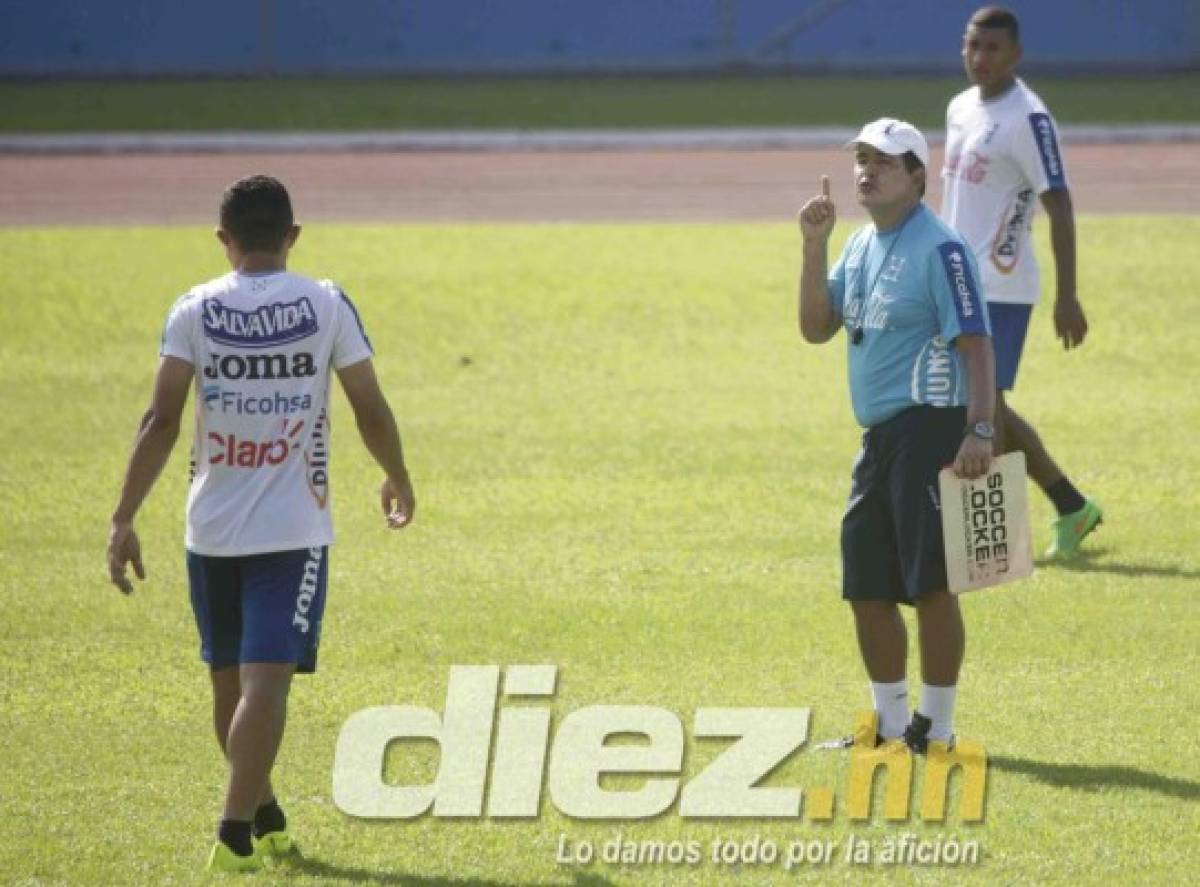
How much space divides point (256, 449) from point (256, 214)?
66 centimetres

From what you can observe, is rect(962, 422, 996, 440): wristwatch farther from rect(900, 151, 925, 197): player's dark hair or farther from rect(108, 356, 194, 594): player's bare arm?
rect(108, 356, 194, 594): player's bare arm

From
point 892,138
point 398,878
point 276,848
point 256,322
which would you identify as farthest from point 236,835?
point 892,138

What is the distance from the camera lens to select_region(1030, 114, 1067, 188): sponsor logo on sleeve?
10.8 meters

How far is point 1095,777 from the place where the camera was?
780cm

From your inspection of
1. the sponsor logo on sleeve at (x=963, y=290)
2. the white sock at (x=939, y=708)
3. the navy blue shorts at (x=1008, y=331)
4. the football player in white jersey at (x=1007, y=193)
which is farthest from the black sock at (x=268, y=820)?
the navy blue shorts at (x=1008, y=331)

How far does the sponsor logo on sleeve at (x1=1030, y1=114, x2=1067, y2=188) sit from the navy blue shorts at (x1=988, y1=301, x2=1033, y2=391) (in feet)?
1.96

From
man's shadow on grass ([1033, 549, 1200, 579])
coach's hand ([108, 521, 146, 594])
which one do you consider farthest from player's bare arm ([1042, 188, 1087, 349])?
coach's hand ([108, 521, 146, 594])

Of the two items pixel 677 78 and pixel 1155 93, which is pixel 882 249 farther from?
pixel 677 78

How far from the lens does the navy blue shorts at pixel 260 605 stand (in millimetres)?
6832

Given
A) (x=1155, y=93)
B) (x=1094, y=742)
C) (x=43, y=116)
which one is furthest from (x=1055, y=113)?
(x=1094, y=742)

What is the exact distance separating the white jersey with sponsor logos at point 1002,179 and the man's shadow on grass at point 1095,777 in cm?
343

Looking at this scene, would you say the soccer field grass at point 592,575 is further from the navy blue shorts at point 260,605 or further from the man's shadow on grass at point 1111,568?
the navy blue shorts at point 260,605

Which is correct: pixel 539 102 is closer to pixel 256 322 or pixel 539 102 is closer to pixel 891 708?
pixel 891 708

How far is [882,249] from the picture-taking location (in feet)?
25.9
